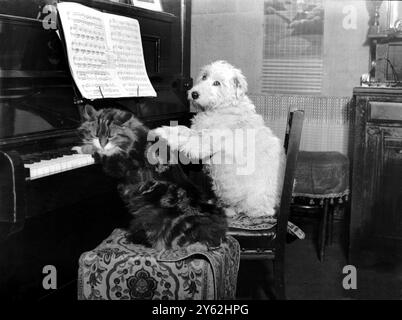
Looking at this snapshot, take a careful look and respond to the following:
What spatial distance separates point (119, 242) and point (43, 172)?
38cm

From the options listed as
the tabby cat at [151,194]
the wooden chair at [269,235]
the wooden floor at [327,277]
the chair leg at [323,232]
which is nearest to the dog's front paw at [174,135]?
the tabby cat at [151,194]

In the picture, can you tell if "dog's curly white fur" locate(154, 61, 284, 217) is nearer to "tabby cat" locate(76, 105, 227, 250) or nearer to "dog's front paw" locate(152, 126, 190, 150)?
"dog's front paw" locate(152, 126, 190, 150)

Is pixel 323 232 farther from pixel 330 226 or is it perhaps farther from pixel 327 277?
pixel 327 277

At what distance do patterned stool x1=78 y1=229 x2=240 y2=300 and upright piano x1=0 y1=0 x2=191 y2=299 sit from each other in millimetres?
288

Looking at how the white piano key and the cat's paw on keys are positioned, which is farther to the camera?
the cat's paw on keys

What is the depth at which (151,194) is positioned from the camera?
1.89 meters

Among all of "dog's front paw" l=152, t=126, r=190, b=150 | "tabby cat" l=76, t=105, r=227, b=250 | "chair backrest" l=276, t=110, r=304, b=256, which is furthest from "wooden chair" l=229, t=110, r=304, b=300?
"dog's front paw" l=152, t=126, r=190, b=150

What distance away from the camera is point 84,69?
7.25ft

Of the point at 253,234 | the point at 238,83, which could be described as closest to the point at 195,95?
the point at 238,83

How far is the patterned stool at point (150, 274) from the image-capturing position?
72.0 inches

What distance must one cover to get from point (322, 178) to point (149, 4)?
1475 millimetres

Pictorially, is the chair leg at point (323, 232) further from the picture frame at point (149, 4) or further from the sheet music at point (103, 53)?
the picture frame at point (149, 4)

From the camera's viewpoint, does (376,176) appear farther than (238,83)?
Yes

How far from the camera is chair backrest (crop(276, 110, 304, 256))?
2060mm
